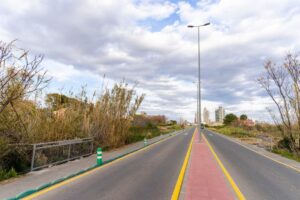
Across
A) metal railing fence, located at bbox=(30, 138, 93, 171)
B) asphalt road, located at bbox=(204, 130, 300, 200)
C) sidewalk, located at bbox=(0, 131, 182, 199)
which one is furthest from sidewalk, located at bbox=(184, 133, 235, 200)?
metal railing fence, located at bbox=(30, 138, 93, 171)

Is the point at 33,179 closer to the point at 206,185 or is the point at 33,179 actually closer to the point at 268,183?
the point at 206,185

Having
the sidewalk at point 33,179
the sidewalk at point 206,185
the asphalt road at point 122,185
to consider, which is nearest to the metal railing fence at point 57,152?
the sidewalk at point 33,179

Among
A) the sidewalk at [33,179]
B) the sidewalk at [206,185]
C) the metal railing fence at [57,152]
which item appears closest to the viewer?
the sidewalk at [206,185]

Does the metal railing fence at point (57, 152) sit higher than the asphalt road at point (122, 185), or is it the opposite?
the metal railing fence at point (57, 152)

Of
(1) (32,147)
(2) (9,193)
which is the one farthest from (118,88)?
(2) (9,193)

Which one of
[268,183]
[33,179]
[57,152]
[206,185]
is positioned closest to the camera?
[206,185]

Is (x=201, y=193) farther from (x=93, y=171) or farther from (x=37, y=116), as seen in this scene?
(x=37, y=116)

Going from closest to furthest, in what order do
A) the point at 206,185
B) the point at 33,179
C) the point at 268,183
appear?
the point at 206,185, the point at 33,179, the point at 268,183

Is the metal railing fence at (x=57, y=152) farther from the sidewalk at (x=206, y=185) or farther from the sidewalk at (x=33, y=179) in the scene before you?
the sidewalk at (x=206, y=185)

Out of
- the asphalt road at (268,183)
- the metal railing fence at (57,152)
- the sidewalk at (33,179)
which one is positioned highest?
the metal railing fence at (57,152)

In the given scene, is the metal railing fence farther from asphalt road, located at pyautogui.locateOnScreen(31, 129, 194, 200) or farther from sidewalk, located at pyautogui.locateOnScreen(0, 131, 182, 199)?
asphalt road, located at pyautogui.locateOnScreen(31, 129, 194, 200)

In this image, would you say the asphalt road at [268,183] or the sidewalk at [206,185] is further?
the asphalt road at [268,183]

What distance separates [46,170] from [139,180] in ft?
13.3

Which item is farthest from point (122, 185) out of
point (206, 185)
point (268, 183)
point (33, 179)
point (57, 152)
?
point (57, 152)
